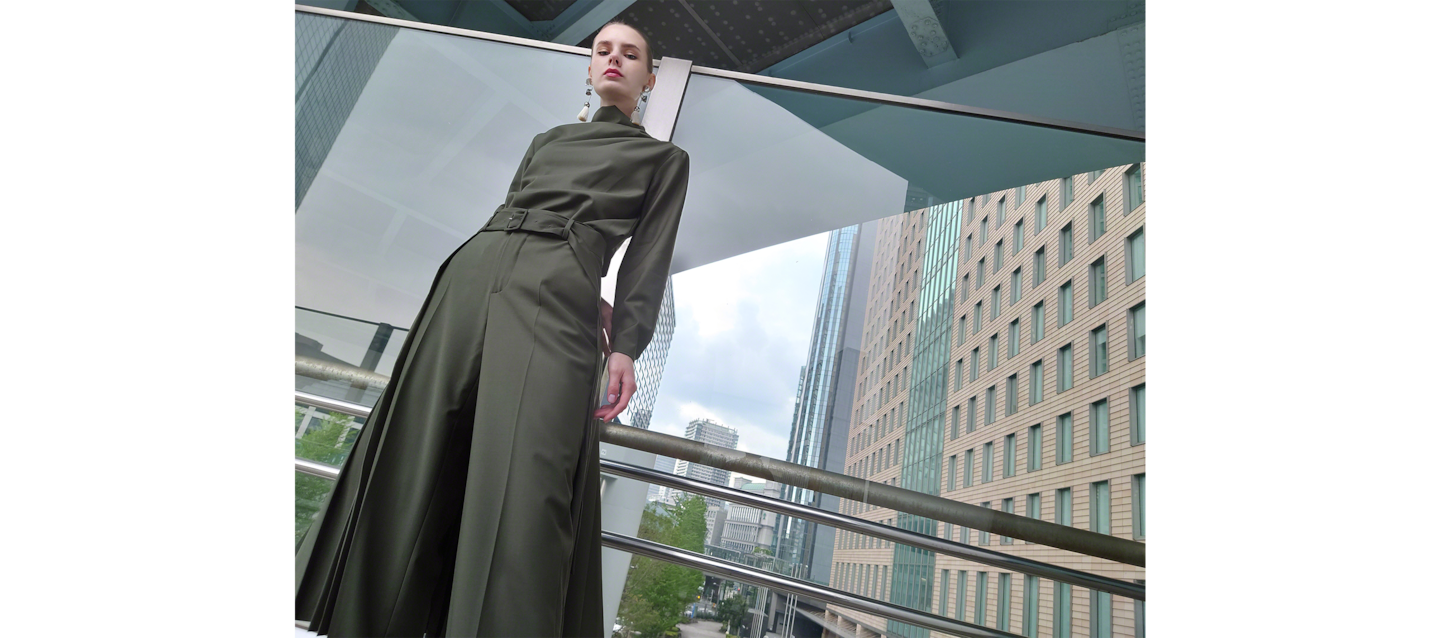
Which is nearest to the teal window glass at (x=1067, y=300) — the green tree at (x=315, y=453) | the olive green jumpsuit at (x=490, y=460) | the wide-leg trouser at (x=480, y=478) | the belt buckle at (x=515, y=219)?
the olive green jumpsuit at (x=490, y=460)

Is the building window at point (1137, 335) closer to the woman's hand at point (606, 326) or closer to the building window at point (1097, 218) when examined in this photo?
the building window at point (1097, 218)

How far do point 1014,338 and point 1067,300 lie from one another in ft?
0.76

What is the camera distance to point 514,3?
4.08m

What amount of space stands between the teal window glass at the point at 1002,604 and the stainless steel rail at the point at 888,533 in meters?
0.09

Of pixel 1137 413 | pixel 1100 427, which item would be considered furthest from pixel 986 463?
pixel 1137 413

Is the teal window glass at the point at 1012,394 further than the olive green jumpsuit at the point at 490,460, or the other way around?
the teal window glass at the point at 1012,394

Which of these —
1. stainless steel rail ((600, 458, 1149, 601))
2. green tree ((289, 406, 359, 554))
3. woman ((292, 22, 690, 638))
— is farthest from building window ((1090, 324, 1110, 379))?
green tree ((289, 406, 359, 554))

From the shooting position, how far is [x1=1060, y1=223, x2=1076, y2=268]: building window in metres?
1.91

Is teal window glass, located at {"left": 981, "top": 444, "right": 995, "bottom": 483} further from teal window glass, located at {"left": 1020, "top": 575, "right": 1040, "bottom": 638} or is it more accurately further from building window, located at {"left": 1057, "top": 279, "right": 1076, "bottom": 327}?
building window, located at {"left": 1057, "top": 279, "right": 1076, "bottom": 327}

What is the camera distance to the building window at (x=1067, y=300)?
1.85 meters

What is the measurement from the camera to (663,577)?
156cm
